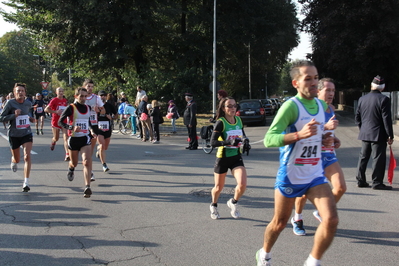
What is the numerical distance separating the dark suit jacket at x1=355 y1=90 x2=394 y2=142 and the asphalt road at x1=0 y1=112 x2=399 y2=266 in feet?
3.36

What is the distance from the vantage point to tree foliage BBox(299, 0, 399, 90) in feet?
89.7

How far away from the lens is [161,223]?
19.7 feet

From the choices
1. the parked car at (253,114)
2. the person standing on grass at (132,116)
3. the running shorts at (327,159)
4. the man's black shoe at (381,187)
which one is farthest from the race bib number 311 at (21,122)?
the parked car at (253,114)

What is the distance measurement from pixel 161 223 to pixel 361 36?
26.7 meters

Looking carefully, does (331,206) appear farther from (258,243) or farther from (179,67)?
(179,67)

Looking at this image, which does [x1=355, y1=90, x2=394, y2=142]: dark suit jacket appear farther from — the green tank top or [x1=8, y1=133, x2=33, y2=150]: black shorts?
[x1=8, y1=133, x2=33, y2=150]: black shorts

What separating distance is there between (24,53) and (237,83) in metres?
48.5

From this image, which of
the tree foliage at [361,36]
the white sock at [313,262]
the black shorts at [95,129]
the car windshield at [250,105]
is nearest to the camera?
the white sock at [313,262]

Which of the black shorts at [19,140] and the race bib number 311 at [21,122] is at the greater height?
the race bib number 311 at [21,122]

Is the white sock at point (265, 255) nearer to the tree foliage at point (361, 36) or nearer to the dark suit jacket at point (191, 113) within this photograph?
the dark suit jacket at point (191, 113)

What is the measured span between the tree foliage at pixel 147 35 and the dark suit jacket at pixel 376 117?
20711mm

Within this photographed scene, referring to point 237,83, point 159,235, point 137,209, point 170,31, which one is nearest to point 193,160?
point 137,209

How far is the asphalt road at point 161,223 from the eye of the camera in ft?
15.3

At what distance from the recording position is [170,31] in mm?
31984
